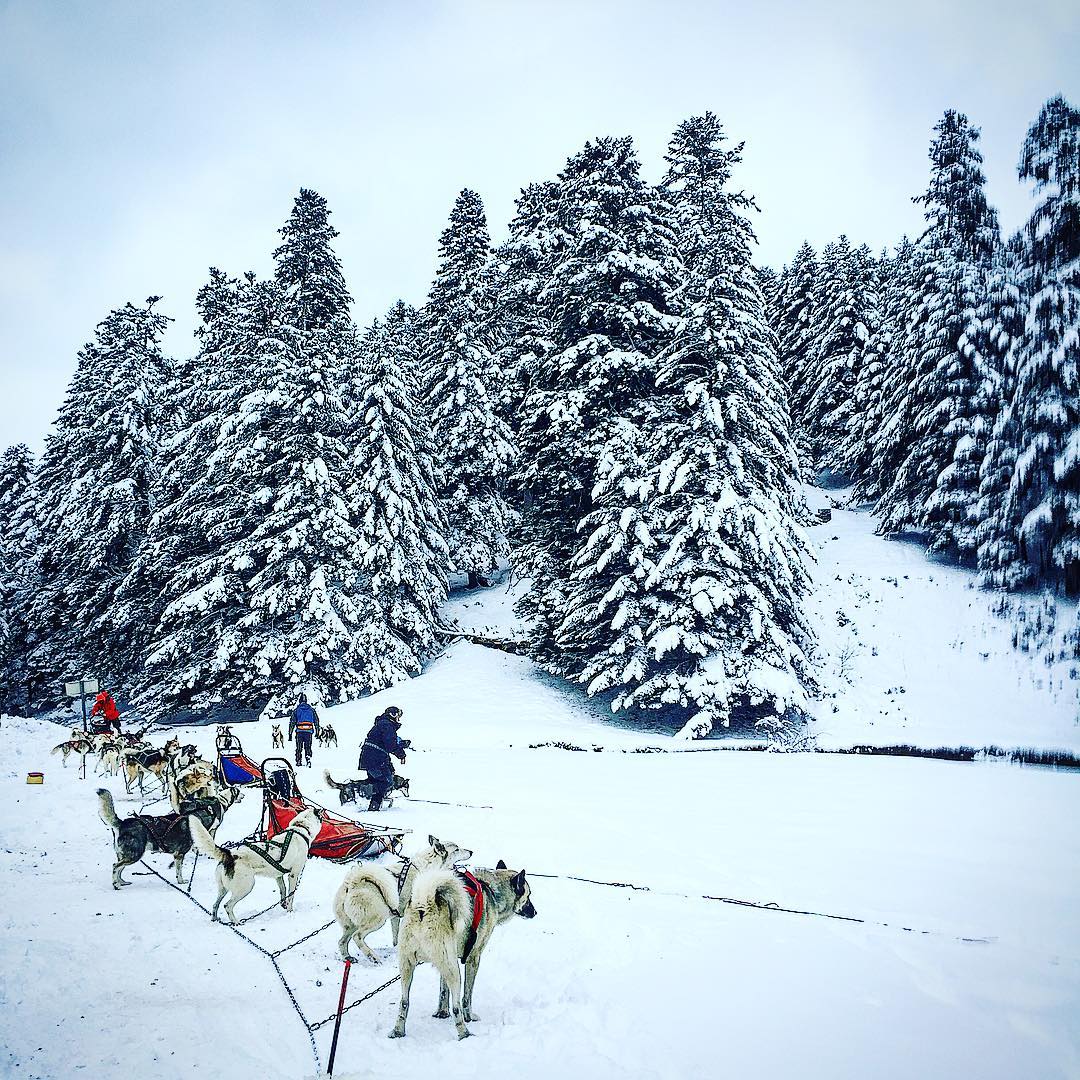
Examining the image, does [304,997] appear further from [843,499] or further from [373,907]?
[843,499]

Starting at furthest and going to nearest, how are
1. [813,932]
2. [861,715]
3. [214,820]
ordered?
[861,715] → [214,820] → [813,932]

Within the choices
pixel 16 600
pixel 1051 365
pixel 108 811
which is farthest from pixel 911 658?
pixel 16 600

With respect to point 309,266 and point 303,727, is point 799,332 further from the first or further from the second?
point 303,727

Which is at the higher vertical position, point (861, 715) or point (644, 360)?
point (644, 360)

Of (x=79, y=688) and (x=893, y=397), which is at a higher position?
(x=893, y=397)

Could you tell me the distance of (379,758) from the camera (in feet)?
31.5

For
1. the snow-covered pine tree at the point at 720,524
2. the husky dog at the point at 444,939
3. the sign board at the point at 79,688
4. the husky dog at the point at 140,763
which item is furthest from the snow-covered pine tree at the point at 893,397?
the sign board at the point at 79,688

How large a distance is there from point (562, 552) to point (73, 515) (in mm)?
21041

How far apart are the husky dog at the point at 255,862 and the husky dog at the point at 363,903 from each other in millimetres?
1334

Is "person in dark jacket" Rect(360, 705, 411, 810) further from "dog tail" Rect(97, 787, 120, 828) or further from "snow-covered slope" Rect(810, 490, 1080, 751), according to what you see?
"snow-covered slope" Rect(810, 490, 1080, 751)

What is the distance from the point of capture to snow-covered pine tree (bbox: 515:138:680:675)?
60.3 feet

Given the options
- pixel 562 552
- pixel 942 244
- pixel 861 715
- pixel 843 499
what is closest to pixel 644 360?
pixel 562 552

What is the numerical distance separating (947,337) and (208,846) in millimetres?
26735

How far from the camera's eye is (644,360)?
59.7 ft
